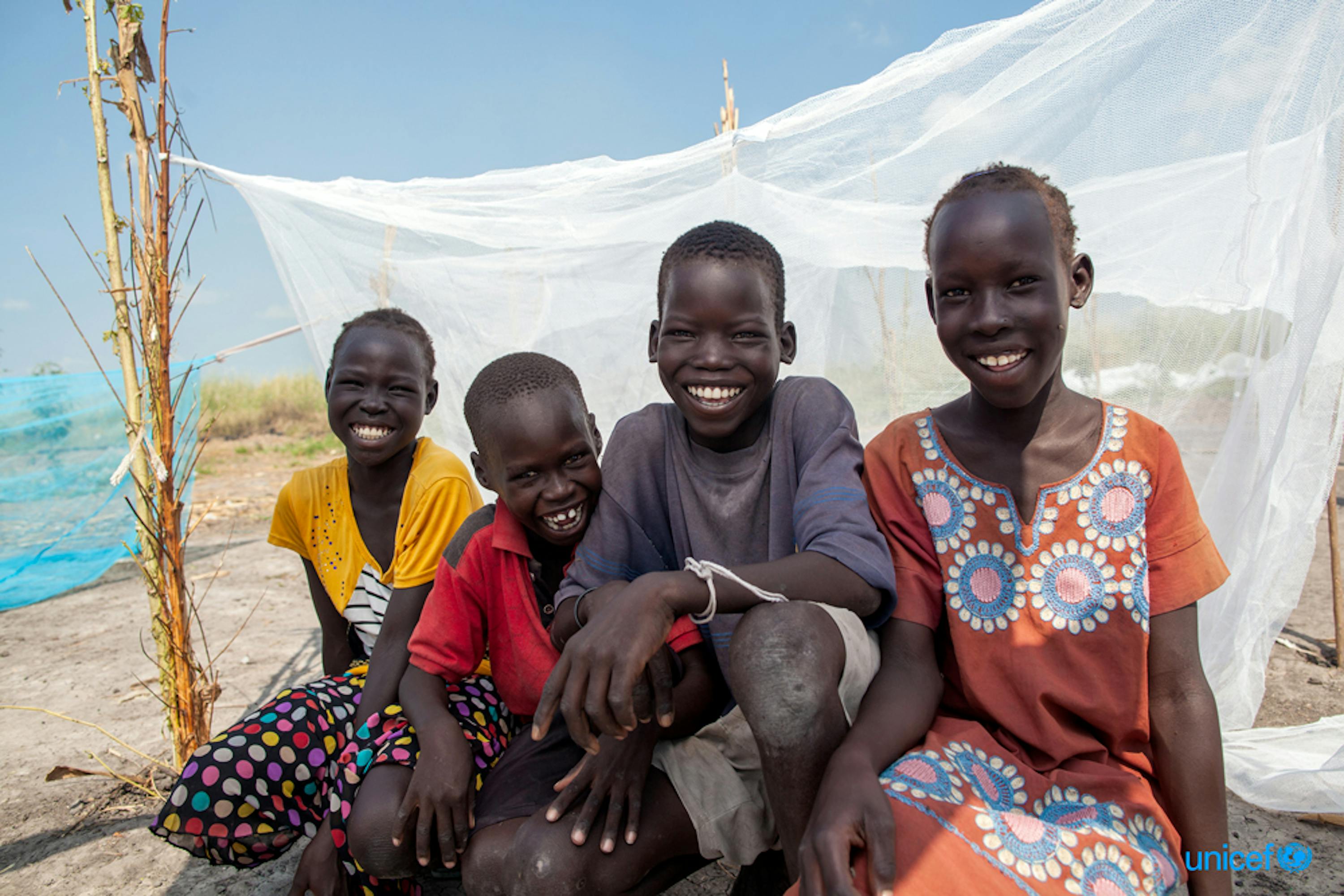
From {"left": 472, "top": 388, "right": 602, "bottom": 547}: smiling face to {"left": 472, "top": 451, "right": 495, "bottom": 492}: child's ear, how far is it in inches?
3.0

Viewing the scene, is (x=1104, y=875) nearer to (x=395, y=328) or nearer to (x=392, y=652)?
(x=392, y=652)

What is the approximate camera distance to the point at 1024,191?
50.4 inches

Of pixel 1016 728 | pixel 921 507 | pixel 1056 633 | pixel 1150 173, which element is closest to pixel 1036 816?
pixel 1016 728

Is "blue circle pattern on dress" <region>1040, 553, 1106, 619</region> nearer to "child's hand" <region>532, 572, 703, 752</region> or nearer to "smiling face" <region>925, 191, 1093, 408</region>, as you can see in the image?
"smiling face" <region>925, 191, 1093, 408</region>

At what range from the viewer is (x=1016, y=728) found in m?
1.23

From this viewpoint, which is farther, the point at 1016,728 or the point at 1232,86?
the point at 1232,86

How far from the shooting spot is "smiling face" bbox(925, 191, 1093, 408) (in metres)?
1.24

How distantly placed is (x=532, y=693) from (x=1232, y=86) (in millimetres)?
2316

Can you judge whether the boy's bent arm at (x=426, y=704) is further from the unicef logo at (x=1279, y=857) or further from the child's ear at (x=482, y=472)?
the unicef logo at (x=1279, y=857)

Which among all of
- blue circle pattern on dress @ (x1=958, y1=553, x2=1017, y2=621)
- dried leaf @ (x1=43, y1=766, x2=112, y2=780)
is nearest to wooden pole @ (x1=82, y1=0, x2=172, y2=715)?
dried leaf @ (x1=43, y1=766, x2=112, y2=780)

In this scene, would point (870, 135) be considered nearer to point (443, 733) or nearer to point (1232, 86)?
point (1232, 86)

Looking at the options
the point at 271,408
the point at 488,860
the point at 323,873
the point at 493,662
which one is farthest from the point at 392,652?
the point at 271,408

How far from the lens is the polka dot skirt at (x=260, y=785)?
148 centimetres

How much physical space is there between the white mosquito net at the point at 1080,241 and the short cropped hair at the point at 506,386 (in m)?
1.47
